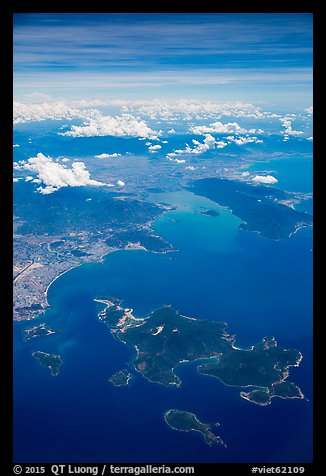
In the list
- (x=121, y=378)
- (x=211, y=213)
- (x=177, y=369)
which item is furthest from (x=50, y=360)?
(x=211, y=213)

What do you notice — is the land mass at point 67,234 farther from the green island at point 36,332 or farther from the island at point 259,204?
the island at point 259,204

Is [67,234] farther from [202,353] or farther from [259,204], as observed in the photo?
[202,353]

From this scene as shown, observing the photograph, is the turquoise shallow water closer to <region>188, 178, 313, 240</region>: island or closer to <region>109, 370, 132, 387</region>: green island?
<region>109, 370, 132, 387</region>: green island

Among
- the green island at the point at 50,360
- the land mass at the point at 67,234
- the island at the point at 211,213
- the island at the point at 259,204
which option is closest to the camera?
the green island at the point at 50,360

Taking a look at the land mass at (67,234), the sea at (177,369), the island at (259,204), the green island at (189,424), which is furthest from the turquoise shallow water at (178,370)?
the island at (259,204)

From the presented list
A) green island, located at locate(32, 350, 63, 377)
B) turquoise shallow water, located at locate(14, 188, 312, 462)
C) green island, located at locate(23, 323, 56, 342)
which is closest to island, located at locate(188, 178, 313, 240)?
turquoise shallow water, located at locate(14, 188, 312, 462)
